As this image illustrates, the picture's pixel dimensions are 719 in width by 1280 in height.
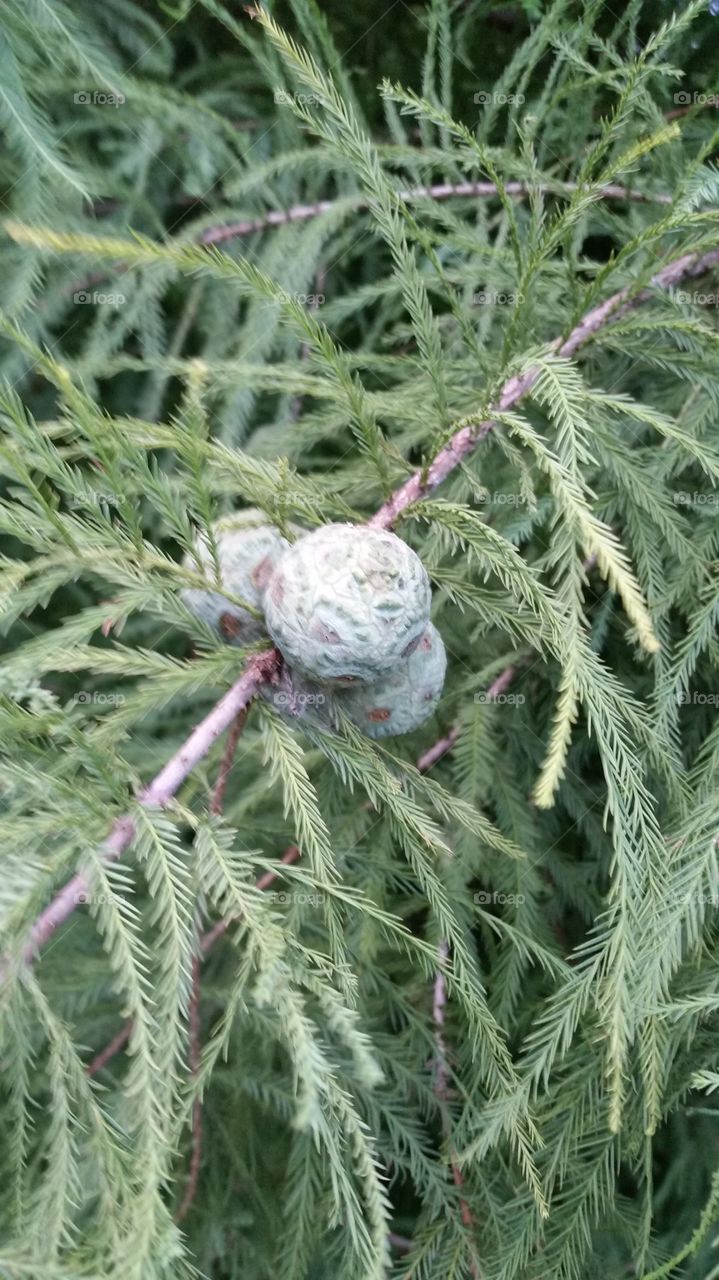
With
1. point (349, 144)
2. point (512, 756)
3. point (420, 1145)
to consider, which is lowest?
point (420, 1145)

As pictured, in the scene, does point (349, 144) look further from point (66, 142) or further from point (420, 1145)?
point (420, 1145)

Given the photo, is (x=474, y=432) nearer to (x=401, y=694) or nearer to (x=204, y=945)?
(x=401, y=694)

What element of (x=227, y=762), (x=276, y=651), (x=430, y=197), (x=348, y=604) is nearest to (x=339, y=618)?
(x=348, y=604)

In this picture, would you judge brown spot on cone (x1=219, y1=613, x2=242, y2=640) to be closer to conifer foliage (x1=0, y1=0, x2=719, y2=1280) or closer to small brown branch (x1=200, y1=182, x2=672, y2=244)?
conifer foliage (x1=0, y1=0, x2=719, y2=1280)

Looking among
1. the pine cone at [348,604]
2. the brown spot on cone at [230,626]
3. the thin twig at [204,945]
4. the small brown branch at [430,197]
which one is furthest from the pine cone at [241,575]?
the small brown branch at [430,197]

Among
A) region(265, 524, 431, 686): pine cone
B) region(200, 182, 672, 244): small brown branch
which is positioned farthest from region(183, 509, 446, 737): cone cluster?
region(200, 182, 672, 244): small brown branch

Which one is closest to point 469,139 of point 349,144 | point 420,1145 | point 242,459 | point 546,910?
point 349,144
